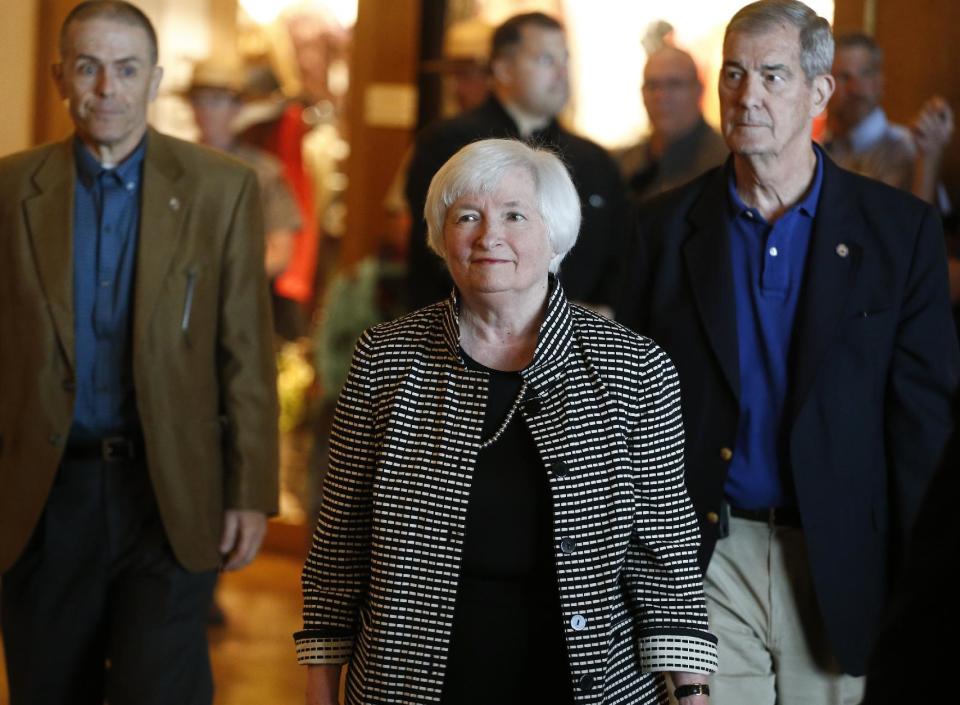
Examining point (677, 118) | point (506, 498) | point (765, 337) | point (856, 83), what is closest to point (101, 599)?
point (506, 498)

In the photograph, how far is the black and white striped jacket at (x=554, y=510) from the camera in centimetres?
255

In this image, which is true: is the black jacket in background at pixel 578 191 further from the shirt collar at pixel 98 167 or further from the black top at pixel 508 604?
the black top at pixel 508 604

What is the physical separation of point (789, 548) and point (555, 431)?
2.58 ft

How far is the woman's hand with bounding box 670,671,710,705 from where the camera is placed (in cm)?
261

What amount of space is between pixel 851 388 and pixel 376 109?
418 cm

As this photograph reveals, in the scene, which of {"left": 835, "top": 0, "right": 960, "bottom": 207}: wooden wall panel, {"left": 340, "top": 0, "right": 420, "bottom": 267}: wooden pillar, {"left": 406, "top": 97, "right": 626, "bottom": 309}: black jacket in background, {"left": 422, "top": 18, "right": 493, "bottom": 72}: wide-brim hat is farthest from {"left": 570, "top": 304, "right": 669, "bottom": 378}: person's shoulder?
{"left": 340, "top": 0, "right": 420, "bottom": 267}: wooden pillar

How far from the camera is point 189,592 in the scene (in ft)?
11.3

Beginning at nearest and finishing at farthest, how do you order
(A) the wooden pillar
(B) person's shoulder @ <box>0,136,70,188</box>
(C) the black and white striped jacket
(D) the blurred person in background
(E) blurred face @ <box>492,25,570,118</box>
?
(C) the black and white striped jacket < (B) person's shoulder @ <box>0,136,70,188</box> < (E) blurred face @ <box>492,25,570,118</box> < (D) the blurred person in background < (A) the wooden pillar

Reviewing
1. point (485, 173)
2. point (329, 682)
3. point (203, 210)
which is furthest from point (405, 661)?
point (203, 210)

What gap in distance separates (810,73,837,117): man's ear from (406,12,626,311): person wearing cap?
4.63 ft

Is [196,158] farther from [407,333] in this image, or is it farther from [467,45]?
[467,45]

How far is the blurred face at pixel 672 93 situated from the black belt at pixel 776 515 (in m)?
2.20

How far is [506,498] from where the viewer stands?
2590mm

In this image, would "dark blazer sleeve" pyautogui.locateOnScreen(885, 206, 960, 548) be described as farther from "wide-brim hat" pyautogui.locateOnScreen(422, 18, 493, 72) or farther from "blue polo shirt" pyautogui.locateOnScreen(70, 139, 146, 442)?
"wide-brim hat" pyautogui.locateOnScreen(422, 18, 493, 72)
